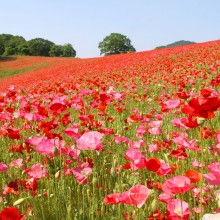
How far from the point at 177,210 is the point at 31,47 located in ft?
222

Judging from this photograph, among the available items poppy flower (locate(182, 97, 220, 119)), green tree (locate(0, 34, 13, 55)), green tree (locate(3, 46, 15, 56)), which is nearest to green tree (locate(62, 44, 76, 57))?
green tree (locate(0, 34, 13, 55))

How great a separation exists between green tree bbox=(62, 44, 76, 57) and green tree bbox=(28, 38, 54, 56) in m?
3.17

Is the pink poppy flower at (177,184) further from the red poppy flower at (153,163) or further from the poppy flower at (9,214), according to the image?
the poppy flower at (9,214)

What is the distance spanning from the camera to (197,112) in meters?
1.44

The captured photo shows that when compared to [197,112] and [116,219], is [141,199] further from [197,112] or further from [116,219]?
[116,219]

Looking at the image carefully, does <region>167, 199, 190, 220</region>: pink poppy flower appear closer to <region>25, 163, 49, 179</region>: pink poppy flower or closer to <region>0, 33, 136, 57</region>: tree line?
<region>25, 163, 49, 179</region>: pink poppy flower

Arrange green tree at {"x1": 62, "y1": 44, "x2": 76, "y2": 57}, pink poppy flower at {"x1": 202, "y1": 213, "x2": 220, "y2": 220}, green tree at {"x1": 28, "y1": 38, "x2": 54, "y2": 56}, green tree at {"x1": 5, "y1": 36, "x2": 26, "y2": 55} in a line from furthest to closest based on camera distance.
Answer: green tree at {"x1": 62, "y1": 44, "x2": 76, "y2": 57}, green tree at {"x1": 28, "y1": 38, "x2": 54, "y2": 56}, green tree at {"x1": 5, "y1": 36, "x2": 26, "y2": 55}, pink poppy flower at {"x1": 202, "y1": 213, "x2": 220, "y2": 220}

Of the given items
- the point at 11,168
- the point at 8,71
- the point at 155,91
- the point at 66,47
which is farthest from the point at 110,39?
the point at 11,168

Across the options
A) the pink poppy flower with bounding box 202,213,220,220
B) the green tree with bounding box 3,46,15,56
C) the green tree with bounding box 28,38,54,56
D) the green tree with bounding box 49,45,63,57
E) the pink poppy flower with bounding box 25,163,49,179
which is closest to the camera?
the pink poppy flower with bounding box 202,213,220,220

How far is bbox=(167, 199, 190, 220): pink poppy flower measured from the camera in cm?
133

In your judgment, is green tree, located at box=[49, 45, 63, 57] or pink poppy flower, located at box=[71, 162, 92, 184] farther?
green tree, located at box=[49, 45, 63, 57]

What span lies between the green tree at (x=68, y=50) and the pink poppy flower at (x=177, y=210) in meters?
75.6

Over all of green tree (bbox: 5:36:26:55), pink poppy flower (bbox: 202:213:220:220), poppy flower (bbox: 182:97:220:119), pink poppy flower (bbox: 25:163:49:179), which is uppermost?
green tree (bbox: 5:36:26:55)

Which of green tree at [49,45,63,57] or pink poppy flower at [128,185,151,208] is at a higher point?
green tree at [49,45,63,57]
